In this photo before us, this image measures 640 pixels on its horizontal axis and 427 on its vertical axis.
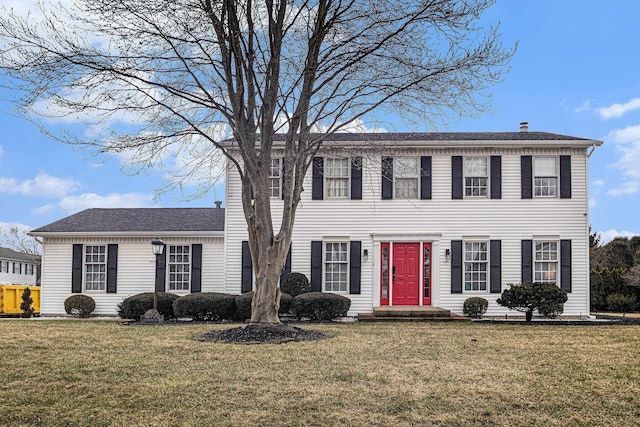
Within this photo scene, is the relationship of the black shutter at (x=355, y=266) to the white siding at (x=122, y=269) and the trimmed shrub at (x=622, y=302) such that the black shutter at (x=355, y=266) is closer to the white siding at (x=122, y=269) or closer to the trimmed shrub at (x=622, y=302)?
the white siding at (x=122, y=269)

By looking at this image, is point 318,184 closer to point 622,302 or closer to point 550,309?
point 550,309

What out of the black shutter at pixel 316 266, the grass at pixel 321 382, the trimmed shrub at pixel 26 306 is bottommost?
the trimmed shrub at pixel 26 306

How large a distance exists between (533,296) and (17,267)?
1454 inches

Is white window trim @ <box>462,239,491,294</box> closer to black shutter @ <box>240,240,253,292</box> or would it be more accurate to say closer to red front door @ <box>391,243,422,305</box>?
red front door @ <box>391,243,422,305</box>

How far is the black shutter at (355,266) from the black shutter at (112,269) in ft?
26.0

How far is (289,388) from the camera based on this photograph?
7.49 m

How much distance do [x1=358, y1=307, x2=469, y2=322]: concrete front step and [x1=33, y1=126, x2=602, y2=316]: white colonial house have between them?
127 cm

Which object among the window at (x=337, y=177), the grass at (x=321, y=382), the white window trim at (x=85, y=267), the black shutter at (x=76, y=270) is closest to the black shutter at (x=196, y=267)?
the white window trim at (x=85, y=267)

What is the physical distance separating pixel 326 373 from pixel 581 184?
13317 millimetres

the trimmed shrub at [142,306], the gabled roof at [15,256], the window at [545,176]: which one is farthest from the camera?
the gabled roof at [15,256]

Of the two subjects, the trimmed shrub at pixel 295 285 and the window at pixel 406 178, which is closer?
the trimmed shrub at pixel 295 285

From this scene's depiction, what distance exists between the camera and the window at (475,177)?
1880cm

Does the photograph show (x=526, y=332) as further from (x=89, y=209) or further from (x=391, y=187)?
(x=89, y=209)

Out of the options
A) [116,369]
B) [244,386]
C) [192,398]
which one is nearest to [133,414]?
[192,398]
